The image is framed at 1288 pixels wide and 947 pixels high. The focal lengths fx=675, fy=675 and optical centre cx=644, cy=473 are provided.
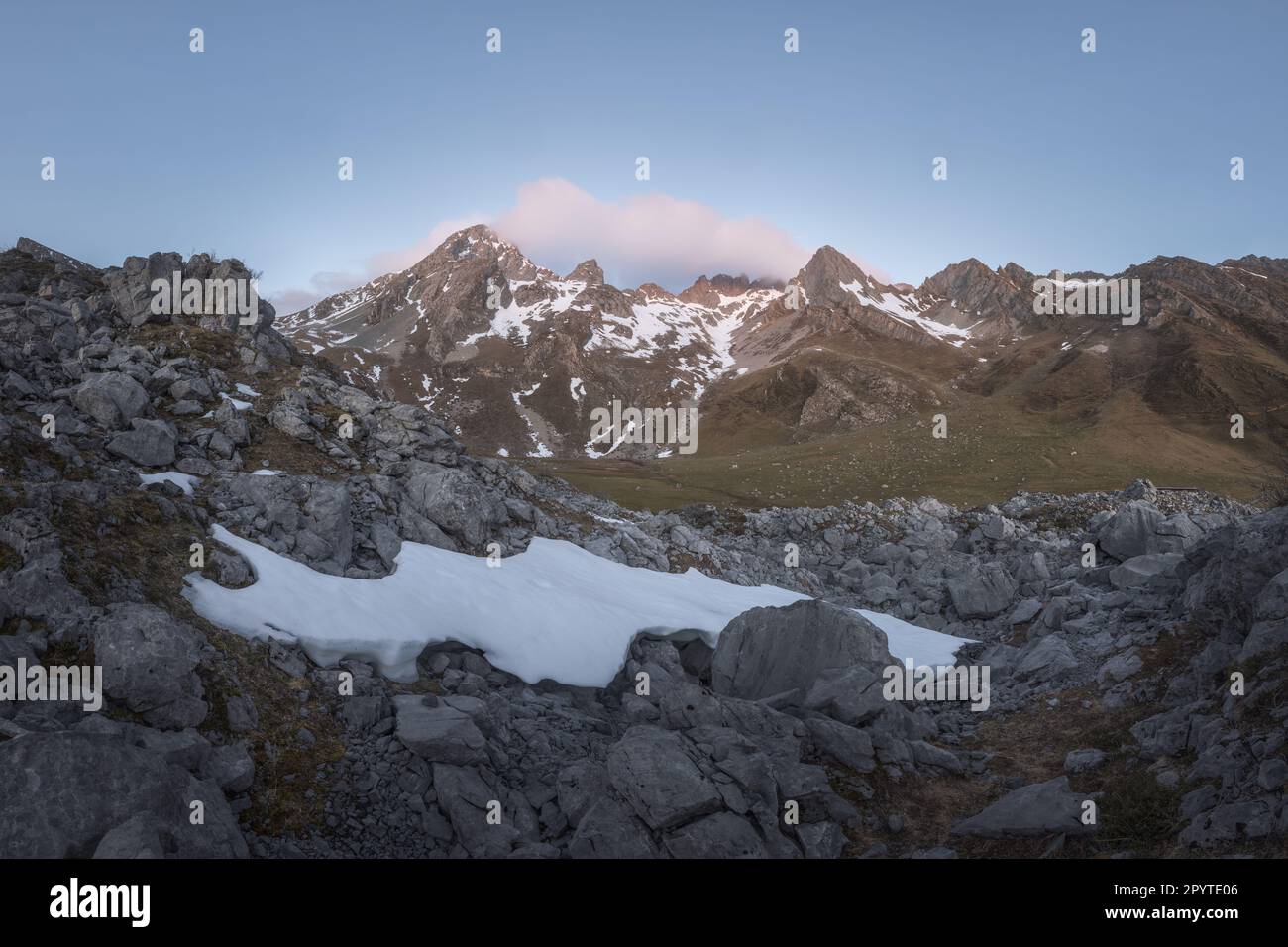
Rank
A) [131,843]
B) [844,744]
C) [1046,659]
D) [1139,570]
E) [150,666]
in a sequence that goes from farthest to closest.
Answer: [1139,570]
[1046,659]
[844,744]
[150,666]
[131,843]

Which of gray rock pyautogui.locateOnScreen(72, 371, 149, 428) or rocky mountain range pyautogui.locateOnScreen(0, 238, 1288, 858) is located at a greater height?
gray rock pyautogui.locateOnScreen(72, 371, 149, 428)

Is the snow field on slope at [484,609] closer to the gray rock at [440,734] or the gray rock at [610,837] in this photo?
the gray rock at [440,734]

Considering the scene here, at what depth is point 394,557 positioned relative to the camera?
2089 centimetres

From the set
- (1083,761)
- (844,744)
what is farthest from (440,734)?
(1083,761)

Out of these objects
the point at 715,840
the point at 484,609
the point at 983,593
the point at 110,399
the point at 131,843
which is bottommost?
the point at 715,840

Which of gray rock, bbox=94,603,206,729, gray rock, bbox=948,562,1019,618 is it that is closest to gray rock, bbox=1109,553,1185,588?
gray rock, bbox=948,562,1019,618

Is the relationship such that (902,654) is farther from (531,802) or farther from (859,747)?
(531,802)

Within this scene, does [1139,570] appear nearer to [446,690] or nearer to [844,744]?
[844,744]

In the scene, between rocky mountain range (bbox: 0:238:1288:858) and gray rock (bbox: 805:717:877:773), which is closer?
rocky mountain range (bbox: 0:238:1288:858)

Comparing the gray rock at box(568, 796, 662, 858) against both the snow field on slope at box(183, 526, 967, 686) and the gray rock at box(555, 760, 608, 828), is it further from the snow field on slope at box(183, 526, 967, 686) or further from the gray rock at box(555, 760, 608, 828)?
the snow field on slope at box(183, 526, 967, 686)

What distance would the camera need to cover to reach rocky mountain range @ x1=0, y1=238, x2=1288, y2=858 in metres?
11.6

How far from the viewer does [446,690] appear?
1664 centimetres
